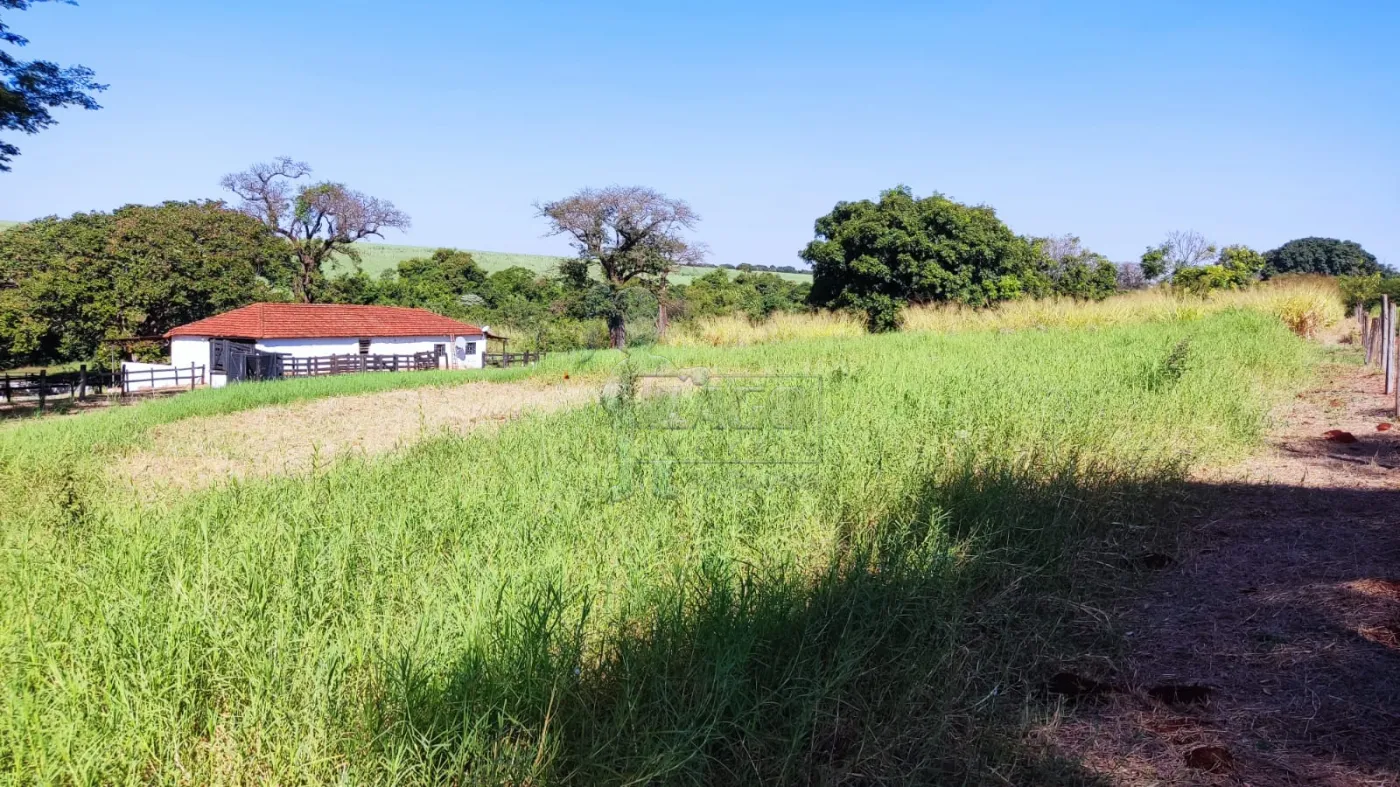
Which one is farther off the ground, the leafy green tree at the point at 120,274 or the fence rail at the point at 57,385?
the leafy green tree at the point at 120,274

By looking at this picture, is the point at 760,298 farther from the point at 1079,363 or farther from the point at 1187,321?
the point at 1079,363

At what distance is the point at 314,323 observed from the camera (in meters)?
33.6

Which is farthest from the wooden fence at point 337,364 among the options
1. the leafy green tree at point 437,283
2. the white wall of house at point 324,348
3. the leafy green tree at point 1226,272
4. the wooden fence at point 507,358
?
the leafy green tree at point 1226,272

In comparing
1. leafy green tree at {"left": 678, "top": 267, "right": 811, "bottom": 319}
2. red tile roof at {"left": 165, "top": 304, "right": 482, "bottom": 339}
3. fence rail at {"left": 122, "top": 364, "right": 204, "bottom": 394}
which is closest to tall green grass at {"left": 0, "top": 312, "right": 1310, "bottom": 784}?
fence rail at {"left": 122, "top": 364, "right": 204, "bottom": 394}

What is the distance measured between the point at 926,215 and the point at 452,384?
19.2 meters

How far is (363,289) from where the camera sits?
49.6 m

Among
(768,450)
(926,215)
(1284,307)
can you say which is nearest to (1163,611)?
(768,450)

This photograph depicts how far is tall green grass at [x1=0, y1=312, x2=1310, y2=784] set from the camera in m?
2.01

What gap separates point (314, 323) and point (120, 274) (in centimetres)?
788

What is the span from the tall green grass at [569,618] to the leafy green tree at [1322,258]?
7285 centimetres

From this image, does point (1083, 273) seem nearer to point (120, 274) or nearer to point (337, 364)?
point (337, 364)

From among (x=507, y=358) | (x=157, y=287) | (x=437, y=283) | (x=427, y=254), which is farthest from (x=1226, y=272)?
(x=427, y=254)

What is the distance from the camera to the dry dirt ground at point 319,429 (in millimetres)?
7065

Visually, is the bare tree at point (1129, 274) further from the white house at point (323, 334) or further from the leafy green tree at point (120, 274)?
the leafy green tree at point (120, 274)
